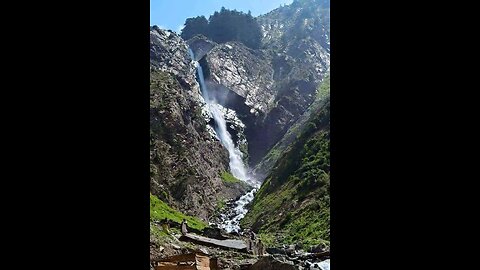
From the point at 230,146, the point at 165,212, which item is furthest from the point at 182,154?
the point at 230,146

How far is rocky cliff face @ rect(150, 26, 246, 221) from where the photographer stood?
3161 cm

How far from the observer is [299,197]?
31.4 metres

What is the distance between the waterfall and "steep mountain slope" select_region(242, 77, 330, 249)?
924cm

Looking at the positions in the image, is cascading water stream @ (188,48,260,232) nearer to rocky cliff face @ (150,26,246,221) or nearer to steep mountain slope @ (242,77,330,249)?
rocky cliff face @ (150,26,246,221)

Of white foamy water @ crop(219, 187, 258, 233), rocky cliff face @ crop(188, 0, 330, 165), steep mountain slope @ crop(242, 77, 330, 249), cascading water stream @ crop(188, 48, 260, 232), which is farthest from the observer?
rocky cliff face @ crop(188, 0, 330, 165)

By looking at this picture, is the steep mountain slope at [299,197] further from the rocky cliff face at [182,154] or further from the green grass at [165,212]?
the green grass at [165,212]

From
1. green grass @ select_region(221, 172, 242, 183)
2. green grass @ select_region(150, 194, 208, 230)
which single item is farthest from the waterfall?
green grass @ select_region(150, 194, 208, 230)

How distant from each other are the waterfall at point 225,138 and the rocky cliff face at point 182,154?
214 centimetres

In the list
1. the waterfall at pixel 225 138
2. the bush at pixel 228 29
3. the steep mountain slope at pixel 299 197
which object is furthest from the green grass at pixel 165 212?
the bush at pixel 228 29

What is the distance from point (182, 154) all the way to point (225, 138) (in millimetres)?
17971

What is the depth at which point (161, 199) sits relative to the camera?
98.0 feet
